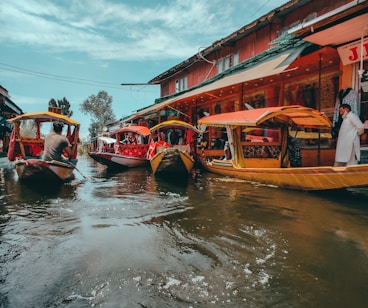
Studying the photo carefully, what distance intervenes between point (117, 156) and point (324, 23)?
941cm

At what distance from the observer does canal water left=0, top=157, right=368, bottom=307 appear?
85.6 inches

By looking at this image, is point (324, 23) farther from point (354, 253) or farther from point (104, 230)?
point (104, 230)

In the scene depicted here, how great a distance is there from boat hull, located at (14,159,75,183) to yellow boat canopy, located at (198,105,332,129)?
460 cm

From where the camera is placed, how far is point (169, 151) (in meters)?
8.72

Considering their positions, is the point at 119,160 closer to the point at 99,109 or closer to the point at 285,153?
the point at 285,153

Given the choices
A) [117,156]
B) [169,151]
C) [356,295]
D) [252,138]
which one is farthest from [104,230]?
[117,156]

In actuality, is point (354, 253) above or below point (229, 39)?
below

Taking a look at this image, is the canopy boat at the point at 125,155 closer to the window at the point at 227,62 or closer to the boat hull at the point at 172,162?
the boat hull at the point at 172,162

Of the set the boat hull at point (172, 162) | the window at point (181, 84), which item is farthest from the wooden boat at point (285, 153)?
the window at point (181, 84)

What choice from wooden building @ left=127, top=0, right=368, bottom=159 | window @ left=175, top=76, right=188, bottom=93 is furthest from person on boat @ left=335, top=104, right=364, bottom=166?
window @ left=175, top=76, right=188, bottom=93

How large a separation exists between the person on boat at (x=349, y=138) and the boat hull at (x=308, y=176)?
127 centimetres

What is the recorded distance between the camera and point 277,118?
787 centimetres

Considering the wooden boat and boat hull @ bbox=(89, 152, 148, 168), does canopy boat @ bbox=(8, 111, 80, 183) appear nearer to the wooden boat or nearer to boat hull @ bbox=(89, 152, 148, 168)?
boat hull @ bbox=(89, 152, 148, 168)

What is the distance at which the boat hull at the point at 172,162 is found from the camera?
28.8 ft
